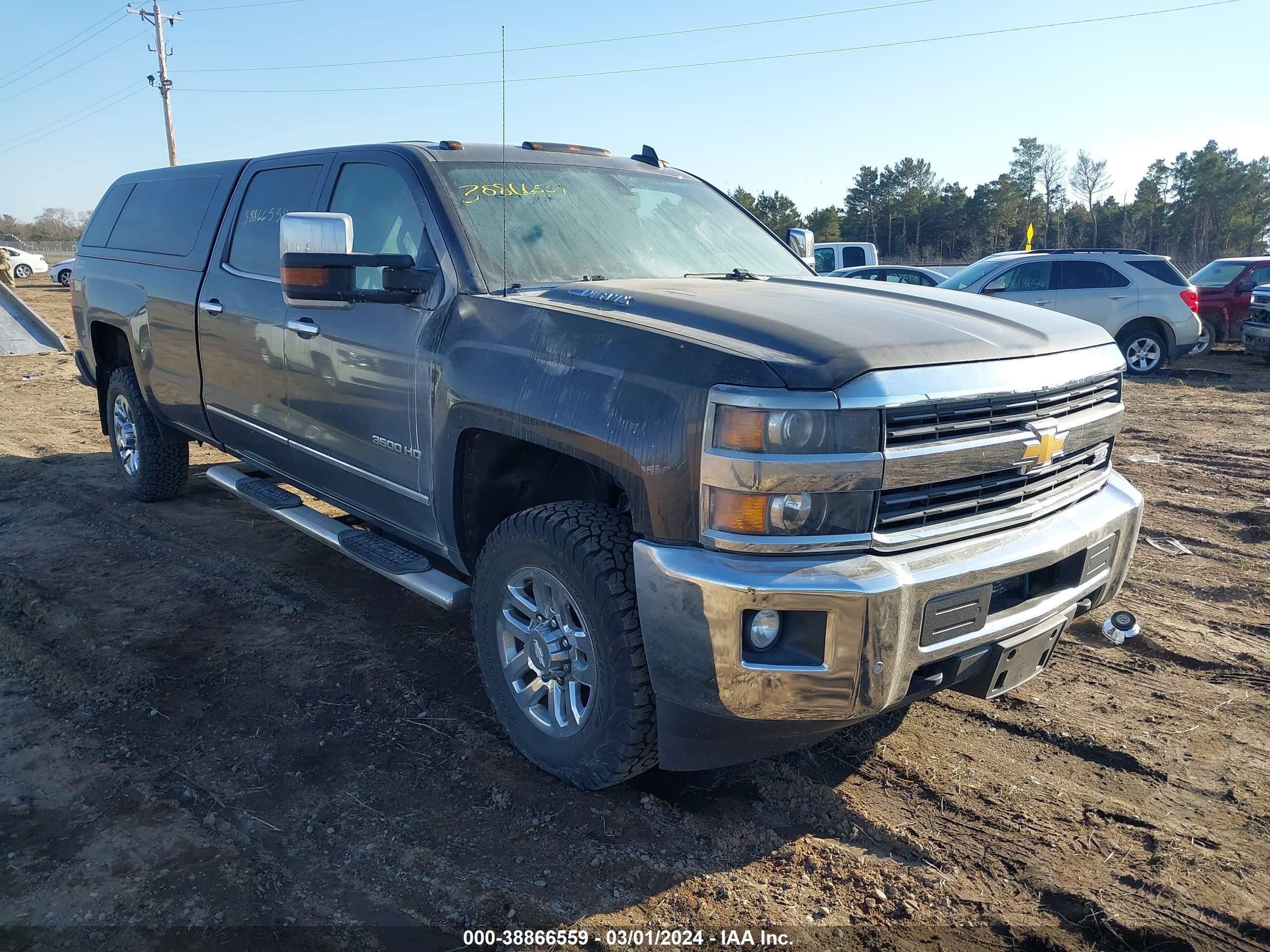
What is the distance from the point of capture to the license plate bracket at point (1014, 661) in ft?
8.73

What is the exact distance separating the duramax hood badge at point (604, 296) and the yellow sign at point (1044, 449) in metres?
1.31

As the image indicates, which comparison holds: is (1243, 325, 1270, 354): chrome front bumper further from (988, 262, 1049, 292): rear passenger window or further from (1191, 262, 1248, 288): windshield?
(988, 262, 1049, 292): rear passenger window

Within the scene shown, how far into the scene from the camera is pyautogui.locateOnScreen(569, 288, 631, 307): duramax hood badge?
3.04 metres

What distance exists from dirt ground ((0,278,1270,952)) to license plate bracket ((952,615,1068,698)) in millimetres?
453

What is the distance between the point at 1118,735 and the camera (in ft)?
11.0

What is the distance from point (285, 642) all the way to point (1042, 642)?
3.18 m

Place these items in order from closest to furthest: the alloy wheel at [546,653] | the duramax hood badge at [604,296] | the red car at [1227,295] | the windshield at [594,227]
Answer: the alloy wheel at [546,653]
the duramax hood badge at [604,296]
the windshield at [594,227]
the red car at [1227,295]

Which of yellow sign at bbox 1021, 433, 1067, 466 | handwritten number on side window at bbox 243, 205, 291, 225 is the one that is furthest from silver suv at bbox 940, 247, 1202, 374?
yellow sign at bbox 1021, 433, 1067, 466

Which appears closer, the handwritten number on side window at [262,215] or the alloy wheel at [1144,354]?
the handwritten number on side window at [262,215]

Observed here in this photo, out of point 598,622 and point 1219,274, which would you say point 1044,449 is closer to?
point 598,622

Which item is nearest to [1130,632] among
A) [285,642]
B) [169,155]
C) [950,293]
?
[950,293]

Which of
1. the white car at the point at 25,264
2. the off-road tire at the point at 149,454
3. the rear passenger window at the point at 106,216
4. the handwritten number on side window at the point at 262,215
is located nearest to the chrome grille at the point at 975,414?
the handwritten number on side window at the point at 262,215

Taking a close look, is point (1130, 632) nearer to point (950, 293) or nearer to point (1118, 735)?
point (1118, 735)

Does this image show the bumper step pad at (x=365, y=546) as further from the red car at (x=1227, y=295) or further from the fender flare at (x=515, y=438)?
the red car at (x=1227, y=295)
